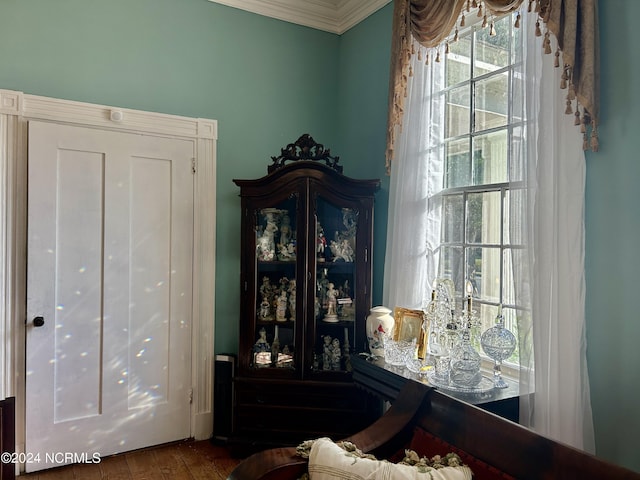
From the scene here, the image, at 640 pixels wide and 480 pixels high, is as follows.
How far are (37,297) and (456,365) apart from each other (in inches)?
87.7

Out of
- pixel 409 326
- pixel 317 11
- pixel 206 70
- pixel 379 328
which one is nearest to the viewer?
pixel 409 326

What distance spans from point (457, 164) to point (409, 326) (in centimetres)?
90

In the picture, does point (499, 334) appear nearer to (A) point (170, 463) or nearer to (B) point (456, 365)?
(B) point (456, 365)

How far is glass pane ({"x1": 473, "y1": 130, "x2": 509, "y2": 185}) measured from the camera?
2178 mm

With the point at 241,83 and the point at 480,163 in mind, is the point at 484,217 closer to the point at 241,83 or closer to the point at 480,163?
the point at 480,163

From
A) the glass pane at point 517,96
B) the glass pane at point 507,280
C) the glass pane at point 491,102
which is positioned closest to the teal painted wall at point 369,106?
the glass pane at point 491,102

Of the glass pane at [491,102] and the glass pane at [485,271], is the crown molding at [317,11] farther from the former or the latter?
the glass pane at [485,271]

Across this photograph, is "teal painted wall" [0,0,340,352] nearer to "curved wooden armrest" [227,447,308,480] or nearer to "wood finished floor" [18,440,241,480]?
"wood finished floor" [18,440,241,480]

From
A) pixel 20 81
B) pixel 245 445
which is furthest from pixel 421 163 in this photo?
pixel 20 81

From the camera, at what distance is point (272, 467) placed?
1298 mm

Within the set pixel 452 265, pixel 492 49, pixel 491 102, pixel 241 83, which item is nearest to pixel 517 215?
pixel 452 265

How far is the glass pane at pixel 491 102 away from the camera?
219 cm

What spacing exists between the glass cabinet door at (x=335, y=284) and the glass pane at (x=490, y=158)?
0.75 meters

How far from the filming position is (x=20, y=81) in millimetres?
2490
